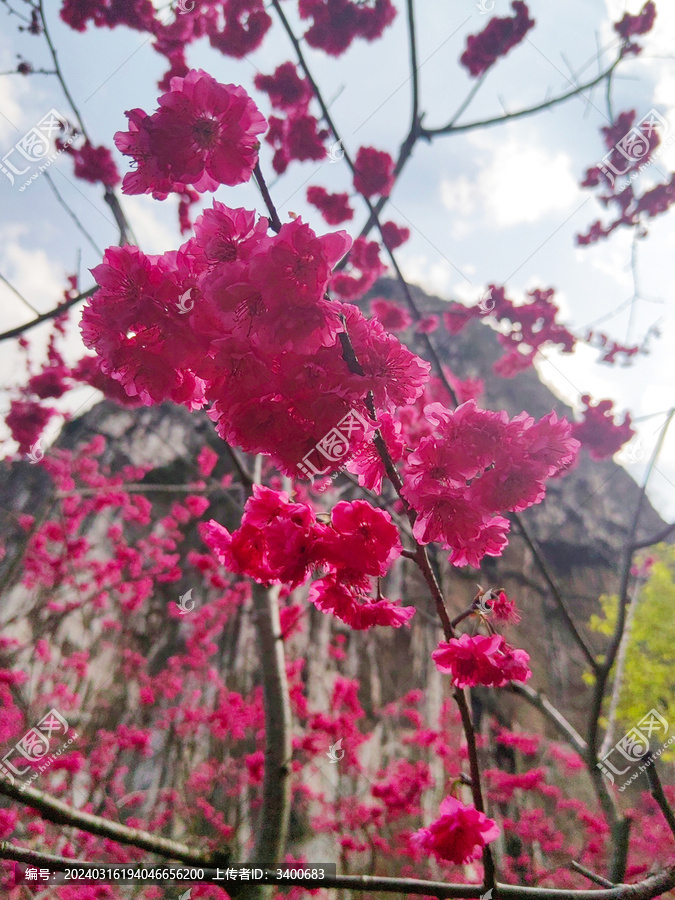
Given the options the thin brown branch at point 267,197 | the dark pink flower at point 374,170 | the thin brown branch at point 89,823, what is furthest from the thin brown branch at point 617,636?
the dark pink flower at point 374,170

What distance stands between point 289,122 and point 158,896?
8.31 m

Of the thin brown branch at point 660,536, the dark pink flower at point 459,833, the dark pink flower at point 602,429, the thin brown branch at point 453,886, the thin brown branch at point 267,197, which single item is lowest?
the thin brown branch at point 453,886

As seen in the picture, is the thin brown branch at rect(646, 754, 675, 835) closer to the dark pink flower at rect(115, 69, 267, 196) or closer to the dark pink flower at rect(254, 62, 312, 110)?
the dark pink flower at rect(115, 69, 267, 196)

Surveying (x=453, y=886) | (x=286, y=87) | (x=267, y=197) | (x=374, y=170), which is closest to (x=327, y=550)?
(x=267, y=197)

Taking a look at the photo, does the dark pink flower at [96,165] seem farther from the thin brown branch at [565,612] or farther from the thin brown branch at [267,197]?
the thin brown branch at [565,612]

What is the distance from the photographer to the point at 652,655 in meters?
10.2

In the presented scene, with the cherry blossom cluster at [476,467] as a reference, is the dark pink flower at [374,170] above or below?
above

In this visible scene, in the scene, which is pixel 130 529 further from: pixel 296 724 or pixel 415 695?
pixel 415 695

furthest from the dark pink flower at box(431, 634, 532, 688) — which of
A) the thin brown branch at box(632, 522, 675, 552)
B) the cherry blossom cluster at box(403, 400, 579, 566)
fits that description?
the thin brown branch at box(632, 522, 675, 552)

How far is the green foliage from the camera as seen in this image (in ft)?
29.2
